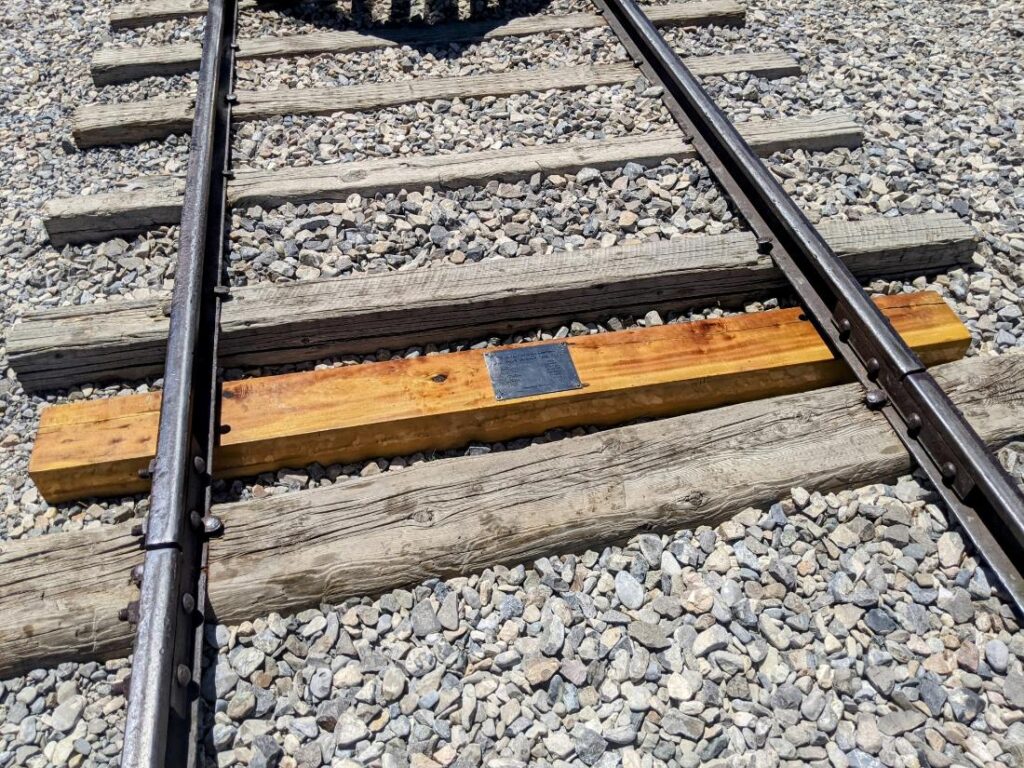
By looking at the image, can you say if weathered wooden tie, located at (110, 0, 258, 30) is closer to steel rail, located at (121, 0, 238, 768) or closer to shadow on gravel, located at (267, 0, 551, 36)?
shadow on gravel, located at (267, 0, 551, 36)

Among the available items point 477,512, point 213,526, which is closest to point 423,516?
point 477,512

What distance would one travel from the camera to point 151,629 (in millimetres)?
1850

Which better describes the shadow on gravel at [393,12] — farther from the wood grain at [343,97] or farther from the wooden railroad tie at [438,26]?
the wood grain at [343,97]

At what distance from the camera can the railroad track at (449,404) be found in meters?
2.12

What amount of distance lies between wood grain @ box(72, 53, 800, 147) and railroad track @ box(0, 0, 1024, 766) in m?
0.43

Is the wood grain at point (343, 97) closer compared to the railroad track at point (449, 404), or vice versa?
the railroad track at point (449, 404)

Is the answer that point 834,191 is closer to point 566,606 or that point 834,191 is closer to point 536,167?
point 536,167

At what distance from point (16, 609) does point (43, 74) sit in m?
3.56

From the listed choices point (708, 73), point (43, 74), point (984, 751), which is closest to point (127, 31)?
point (43, 74)

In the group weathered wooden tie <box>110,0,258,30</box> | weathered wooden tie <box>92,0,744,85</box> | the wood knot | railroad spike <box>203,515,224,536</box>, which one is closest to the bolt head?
the wood knot

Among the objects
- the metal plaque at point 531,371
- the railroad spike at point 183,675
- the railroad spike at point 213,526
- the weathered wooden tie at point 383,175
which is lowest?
the railroad spike at point 183,675

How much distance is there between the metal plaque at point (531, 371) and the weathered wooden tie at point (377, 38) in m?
2.42

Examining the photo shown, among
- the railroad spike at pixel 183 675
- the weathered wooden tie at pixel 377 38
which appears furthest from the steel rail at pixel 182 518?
the weathered wooden tie at pixel 377 38

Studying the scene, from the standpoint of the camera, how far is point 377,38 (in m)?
4.45
